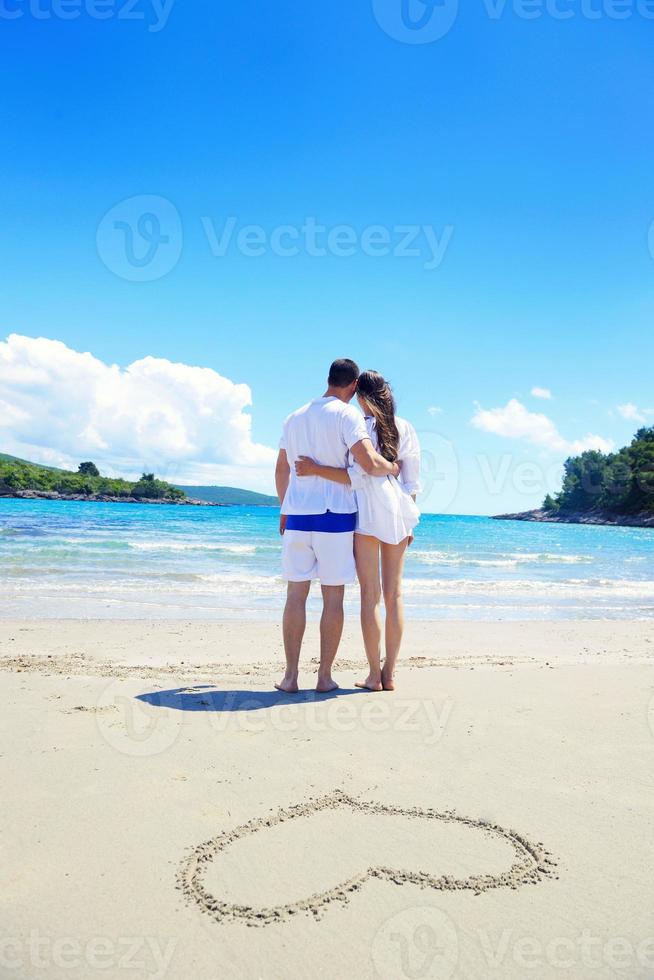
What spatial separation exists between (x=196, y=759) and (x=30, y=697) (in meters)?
1.52

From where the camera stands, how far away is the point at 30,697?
402cm

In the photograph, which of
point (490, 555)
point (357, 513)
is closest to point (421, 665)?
point (357, 513)

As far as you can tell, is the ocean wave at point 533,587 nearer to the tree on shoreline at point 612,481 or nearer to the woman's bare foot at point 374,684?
the woman's bare foot at point 374,684

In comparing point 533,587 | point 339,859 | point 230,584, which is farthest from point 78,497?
point 339,859

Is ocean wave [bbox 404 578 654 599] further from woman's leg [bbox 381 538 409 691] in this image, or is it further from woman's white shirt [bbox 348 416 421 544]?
woman's white shirt [bbox 348 416 421 544]

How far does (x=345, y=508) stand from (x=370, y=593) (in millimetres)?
642

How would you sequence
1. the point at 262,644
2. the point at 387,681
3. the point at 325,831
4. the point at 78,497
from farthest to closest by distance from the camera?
the point at 78,497, the point at 262,644, the point at 387,681, the point at 325,831

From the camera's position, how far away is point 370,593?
4559 mm

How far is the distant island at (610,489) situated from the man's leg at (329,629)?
3436 inches

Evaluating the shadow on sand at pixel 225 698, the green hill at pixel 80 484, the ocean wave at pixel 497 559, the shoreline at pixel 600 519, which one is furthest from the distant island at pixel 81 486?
the shadow on sand at pixel 225 698

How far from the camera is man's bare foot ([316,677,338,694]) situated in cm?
446

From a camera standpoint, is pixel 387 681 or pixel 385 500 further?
pixel 387 681

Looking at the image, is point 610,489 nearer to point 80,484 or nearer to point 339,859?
point 80,484

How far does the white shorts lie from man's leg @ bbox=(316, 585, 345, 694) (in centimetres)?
8
